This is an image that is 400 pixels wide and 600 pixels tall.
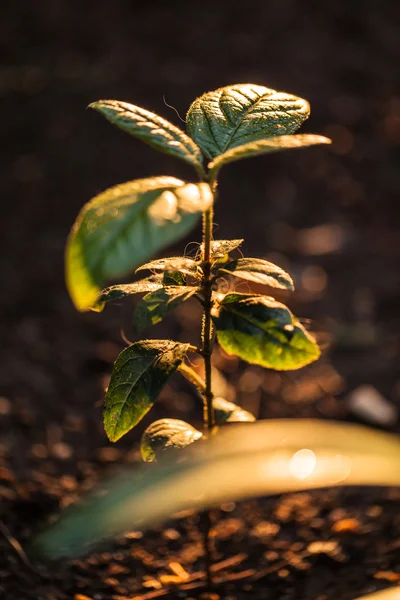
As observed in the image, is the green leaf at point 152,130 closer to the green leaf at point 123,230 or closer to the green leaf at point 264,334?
the green leaf at point 123,230

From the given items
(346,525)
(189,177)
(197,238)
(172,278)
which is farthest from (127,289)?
(189,177)

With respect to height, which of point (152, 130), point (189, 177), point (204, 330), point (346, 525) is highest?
point (189, 177)

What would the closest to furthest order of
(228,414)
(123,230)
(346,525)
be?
(123,230) → (228,414) → (346,525)

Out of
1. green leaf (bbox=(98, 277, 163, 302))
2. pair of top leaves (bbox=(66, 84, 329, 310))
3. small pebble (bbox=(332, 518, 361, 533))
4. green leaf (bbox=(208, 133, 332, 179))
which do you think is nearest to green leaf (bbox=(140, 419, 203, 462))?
green leaf (bbox=(98, 277, 163, 302))

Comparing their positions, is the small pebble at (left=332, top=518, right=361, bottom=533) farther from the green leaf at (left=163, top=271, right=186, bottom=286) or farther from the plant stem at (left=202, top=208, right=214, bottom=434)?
the green leaf at (left=163, top=271, right=186, bottom=286)

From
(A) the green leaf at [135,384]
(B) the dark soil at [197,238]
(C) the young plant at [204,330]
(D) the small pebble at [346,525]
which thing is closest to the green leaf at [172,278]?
(C) the young plant at [204,330]

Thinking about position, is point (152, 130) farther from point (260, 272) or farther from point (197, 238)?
point (197, 238)

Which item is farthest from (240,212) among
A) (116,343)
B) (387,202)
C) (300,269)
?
(116,343)
